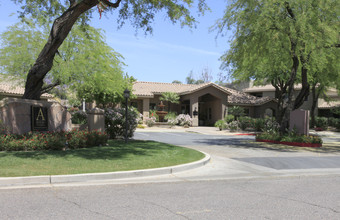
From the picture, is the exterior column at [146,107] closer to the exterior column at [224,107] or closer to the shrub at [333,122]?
the exterior column at [224,107]

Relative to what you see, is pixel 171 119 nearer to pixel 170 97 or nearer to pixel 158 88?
pixel 170 97

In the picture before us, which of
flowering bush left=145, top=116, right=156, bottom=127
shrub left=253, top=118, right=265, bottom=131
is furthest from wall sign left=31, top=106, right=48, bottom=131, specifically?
shrub left=253, top=118, right=265, bottom=131

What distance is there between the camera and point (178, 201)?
18.9 feet

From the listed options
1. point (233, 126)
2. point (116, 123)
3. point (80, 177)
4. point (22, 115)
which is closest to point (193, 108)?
point (233, 126)

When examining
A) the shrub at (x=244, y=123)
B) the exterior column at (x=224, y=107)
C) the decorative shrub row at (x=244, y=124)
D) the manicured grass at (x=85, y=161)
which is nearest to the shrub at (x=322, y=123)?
the decorative shrub row at (x=244, y=124)

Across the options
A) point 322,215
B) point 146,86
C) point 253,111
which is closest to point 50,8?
point 322,215

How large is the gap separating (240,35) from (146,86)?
826 inches

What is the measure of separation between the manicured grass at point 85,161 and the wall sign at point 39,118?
91.2 inches

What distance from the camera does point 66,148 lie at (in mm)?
11359

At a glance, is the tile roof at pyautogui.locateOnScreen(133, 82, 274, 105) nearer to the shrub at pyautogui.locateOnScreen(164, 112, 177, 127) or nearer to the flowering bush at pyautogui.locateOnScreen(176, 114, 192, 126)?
the flowering bush at pyautogui.locateOnScreen(176, 114, 192, 126)

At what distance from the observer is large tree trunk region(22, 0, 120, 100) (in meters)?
11.3

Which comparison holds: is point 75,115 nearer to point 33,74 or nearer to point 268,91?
point 33,74

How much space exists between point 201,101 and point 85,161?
32025 millimetres

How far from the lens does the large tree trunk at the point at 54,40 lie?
11.3 m
